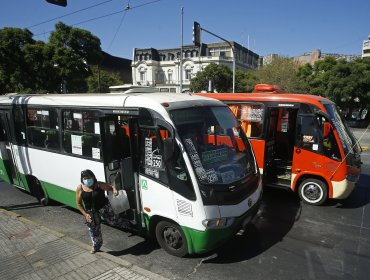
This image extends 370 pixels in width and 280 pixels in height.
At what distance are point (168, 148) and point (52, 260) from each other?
8.45 feet

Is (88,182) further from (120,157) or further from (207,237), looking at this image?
(207,237)

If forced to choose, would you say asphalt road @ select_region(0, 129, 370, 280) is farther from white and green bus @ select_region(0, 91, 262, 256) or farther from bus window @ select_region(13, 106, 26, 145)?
bus window @ select_region(13, 106, 26, 145)

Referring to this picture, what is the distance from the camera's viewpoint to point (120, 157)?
566 centimetres

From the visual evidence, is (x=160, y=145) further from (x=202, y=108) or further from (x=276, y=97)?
(x=276, y=97)

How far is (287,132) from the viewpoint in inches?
354

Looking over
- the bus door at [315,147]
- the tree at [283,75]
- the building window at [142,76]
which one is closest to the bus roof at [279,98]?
the bus door at [315,147]

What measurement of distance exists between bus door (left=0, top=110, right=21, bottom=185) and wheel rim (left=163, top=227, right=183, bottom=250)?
5.33 m

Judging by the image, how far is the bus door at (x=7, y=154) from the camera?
8391 millimetres

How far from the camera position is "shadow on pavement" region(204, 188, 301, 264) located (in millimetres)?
5203

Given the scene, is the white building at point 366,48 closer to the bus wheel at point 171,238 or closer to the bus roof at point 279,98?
the bus roof at point 279,98

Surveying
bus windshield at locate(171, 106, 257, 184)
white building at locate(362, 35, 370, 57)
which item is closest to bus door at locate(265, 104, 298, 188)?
bus windshield at locate(171, 106, 257, 184)

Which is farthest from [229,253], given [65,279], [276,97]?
[276,97]

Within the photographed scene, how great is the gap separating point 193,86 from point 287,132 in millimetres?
46651

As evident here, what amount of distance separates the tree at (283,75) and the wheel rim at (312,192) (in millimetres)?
28031
